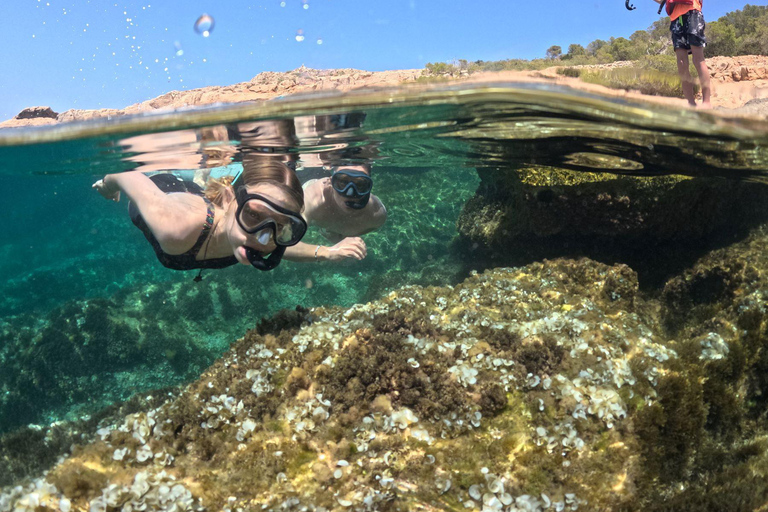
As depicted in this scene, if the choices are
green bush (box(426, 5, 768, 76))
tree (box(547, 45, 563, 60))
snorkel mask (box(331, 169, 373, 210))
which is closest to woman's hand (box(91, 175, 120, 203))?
snorkel mask (box(331, 169, 373, 210))

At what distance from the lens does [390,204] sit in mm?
13648

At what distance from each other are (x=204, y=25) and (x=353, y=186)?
336 centimetres

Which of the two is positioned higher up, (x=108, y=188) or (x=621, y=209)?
(x=108, y=188)

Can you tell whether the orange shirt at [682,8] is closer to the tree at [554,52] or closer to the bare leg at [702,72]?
the bare leg at [702,72]

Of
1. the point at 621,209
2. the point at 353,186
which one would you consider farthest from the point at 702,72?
the point at 353,186

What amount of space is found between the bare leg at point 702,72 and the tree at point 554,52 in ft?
5.48

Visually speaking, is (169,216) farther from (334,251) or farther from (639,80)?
(639,80)

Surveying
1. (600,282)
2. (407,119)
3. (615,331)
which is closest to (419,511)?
(615,331)

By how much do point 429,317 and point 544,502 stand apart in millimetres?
2464

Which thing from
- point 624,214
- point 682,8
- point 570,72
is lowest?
point 624,214

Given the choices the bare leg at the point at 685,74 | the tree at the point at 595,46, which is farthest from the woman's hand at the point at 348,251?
the bare leg at the point at 685,74

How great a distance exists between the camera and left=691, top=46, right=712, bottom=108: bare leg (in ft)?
17.4

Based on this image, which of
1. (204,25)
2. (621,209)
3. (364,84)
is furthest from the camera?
(621,209)

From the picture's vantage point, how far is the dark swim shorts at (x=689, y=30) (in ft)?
16.6
